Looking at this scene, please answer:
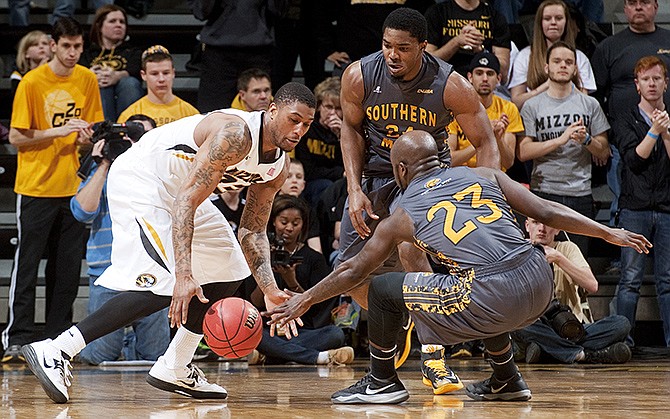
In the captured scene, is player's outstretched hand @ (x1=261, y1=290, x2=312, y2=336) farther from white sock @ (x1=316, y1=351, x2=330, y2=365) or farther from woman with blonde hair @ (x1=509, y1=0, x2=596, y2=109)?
woman with blonde hair @ (x1=509, y1=0, x2=596, y2=109)

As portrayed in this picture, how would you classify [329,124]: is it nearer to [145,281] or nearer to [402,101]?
[402,101]

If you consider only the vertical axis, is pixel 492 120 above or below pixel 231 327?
above

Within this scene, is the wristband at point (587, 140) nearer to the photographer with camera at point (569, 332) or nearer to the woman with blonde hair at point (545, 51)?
the woman with blonde hair at point (545, 51)

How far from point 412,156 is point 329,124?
4212 millimetres

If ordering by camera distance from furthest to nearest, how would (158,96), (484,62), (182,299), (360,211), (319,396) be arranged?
(158,96), (484,62), (360,211), (319,396), (182,299)

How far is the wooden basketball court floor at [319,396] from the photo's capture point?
427 centimetres

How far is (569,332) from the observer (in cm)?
789

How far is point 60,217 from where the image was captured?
8.54 m

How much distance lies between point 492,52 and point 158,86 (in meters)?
3.09

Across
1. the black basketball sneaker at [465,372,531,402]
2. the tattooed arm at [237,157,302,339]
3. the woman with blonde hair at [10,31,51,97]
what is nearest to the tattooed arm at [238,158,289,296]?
the tattooed arm at [237,157,302,339]

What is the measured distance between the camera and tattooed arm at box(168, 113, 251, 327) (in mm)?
4594

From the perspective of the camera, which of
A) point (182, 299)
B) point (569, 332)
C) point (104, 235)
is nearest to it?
point (182, 299)

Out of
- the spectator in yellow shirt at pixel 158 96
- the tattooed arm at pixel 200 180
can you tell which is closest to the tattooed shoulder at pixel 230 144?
the tattooed arm at pixel 200 180

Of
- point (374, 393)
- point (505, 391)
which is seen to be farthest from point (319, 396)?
point (505, 391)
